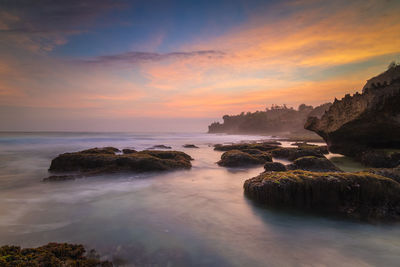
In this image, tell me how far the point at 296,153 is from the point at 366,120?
4298mm

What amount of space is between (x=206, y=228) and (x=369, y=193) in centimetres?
410

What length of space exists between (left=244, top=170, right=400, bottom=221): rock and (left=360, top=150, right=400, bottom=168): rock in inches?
224

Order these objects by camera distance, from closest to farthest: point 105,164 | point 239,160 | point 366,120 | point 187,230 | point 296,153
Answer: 1. point 187,230
2. point 366,120
3. point 105,164
4. point 239,160
5. point 296,153

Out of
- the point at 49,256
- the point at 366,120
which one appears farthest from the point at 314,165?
the point at 49,256

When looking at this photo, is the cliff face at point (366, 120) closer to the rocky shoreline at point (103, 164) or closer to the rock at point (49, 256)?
the rocky shoreline at point (103, 164)

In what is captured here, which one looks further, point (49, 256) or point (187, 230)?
point (187, 230)

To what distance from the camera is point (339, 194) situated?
515 centimetres

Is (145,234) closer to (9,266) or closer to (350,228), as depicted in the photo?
(9,266)

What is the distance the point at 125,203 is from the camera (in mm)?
6184

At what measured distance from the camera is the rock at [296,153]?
12560 millimetres

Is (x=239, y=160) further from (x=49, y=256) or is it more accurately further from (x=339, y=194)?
(x=49, y=256)

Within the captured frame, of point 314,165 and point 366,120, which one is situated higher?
point 366,120

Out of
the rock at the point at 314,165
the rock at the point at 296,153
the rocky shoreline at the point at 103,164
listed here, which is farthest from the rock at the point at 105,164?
the rock at the point at 296,153

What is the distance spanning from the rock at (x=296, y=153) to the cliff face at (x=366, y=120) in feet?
4.79
